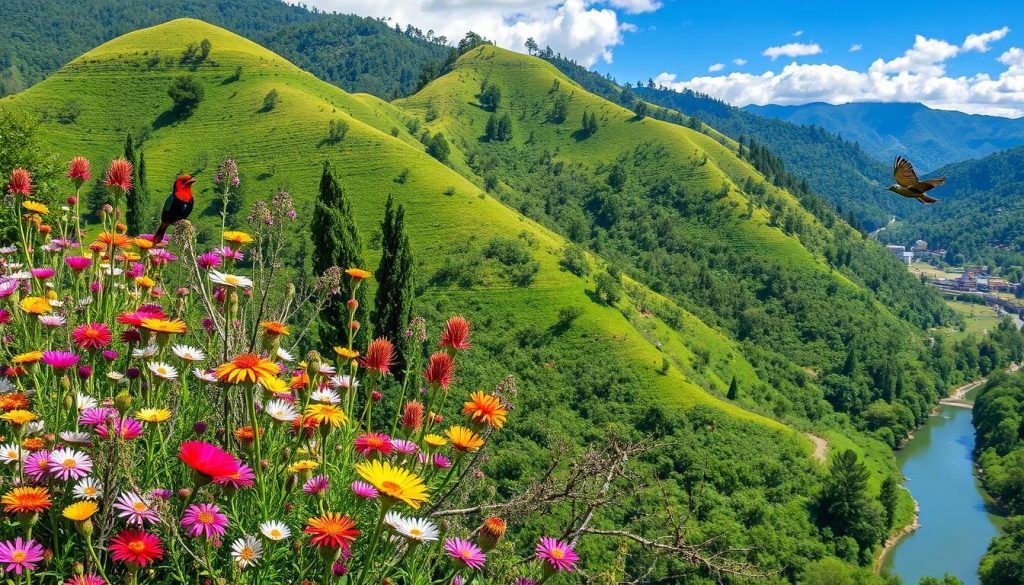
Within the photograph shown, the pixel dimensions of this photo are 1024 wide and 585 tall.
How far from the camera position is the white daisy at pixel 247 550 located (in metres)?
2.42

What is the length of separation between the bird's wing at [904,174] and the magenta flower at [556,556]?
210 centimetres

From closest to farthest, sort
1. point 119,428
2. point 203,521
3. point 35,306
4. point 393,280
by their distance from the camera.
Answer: point 203,521
point 119,428
point 35,306
point 393,280

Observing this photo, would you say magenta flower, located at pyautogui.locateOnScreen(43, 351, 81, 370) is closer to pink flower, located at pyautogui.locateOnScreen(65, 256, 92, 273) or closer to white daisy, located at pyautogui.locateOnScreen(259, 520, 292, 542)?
white daisy, located at pyautogui.locateOnScreen(259, 520, 292, 542)

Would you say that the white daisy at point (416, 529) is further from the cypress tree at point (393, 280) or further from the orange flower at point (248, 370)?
the cypress tree at point (393, 280)

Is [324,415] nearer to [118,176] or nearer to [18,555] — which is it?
[18,555]

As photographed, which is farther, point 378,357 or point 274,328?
point 378,357

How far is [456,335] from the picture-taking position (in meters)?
3.40

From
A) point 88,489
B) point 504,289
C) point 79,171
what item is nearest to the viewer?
point 88,489

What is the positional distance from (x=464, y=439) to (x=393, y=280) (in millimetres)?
22903

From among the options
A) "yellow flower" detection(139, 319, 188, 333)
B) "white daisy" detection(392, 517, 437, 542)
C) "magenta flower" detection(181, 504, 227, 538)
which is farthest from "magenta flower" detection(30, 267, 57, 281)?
"white daisy" detection(392, 517, 437, 542)

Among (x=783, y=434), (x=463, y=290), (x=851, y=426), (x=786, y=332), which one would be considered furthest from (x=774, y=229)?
(x=463, y=290)

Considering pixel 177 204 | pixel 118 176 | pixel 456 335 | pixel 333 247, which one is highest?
pixel 177 204

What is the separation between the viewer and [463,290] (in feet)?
171

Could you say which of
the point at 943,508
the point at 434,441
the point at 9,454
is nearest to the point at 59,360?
the point at 9,454
